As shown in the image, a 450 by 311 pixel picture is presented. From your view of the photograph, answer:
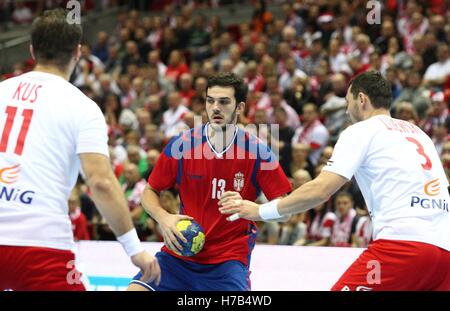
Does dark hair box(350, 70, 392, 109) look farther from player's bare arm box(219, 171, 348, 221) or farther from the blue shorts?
the blue shorts

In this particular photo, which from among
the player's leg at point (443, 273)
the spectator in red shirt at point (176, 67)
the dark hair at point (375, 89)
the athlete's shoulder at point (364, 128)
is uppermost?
the spectator in red shirt at point (176, 67)

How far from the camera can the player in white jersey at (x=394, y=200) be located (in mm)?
5418

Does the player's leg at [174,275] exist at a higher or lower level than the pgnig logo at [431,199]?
lower

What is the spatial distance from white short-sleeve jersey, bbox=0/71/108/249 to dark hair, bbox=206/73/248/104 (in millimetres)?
2469

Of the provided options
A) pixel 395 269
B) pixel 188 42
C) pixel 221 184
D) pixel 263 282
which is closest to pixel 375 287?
pixel 395 269

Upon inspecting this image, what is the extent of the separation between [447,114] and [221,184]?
21.7 feet

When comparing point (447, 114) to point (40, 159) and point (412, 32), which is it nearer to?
point (412, 32)

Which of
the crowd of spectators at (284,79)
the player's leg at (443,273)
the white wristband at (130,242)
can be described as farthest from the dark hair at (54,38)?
the crowd of spectators at (284,79)

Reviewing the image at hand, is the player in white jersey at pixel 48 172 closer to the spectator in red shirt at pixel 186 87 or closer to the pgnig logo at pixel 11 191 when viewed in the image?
the pgnig logo at pixel 11 191

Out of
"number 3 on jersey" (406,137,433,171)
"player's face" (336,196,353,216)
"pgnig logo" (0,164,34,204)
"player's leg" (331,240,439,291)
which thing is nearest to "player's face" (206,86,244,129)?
"number 3 on jersey" (406,137,433,171)

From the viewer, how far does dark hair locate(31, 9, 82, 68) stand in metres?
Result: 4.82

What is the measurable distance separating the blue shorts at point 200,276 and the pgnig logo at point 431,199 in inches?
71.7

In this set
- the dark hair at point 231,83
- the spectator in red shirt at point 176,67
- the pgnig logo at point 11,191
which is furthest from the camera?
the spectator in red shirt at point 176,67

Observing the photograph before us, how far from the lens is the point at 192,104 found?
15117 millimetres
